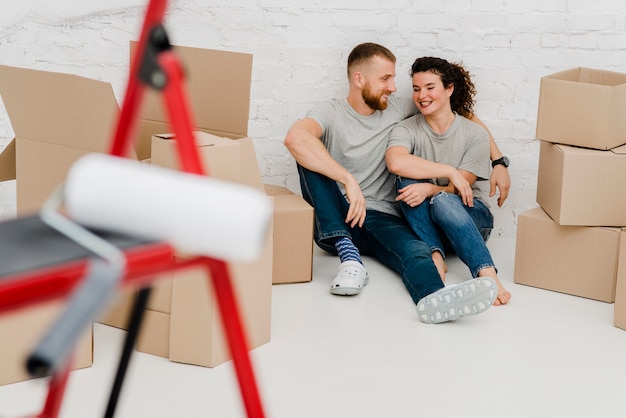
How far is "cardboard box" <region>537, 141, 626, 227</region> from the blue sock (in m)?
0.69

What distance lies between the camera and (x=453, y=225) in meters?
3.21

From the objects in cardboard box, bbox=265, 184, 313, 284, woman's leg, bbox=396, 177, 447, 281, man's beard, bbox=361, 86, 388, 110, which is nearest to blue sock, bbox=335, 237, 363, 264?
cardboard box, bbox=265, 184, 313, 284

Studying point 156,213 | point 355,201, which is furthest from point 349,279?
point 156,213

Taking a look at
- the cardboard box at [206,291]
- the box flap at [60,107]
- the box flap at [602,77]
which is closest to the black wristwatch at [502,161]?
the box flap at [602,77]

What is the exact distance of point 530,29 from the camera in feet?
12.1

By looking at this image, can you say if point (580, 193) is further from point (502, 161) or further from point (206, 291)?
point (206, 291)

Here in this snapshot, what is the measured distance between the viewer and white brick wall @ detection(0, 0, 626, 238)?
11.6ft

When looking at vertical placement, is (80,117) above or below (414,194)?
above

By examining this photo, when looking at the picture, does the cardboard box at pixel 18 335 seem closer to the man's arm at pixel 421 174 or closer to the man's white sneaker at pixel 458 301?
the man's white sneaker at pixel 458 301

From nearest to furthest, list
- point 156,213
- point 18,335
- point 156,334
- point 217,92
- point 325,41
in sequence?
point 156,213 < point 18,335 < point 156,334 < point 217,92 < point 325,41

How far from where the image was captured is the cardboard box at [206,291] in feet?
7.77

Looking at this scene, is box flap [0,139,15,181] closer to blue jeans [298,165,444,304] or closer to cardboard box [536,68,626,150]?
blue jeans [298,165,444,304]

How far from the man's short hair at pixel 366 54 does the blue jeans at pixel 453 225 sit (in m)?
0.45

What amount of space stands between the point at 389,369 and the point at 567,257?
0.95m
